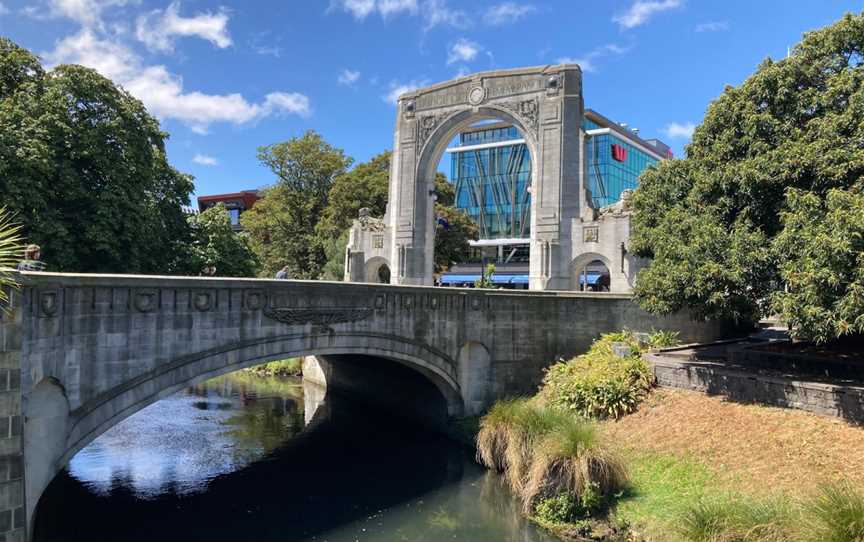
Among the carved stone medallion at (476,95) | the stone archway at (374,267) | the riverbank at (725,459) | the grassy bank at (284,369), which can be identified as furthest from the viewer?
the stone archway at (374,267)

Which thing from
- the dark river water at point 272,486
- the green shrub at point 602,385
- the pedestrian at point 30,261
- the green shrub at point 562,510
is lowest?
the dark river water at point 272,486

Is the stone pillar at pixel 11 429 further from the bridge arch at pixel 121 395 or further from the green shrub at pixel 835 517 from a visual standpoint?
the green shrub at pixel 835 517

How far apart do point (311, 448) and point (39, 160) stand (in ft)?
37.5

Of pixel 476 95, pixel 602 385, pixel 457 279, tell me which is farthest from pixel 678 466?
pixel 457 279

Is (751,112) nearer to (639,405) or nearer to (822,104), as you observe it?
(822,104)

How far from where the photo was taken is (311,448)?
18.4m

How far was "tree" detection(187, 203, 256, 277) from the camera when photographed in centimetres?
2247

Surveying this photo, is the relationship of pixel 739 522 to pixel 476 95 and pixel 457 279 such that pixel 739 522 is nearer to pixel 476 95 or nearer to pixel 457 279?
pixel 476 95

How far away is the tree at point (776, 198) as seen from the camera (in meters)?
11.3

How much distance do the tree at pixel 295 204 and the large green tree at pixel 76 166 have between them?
21.3m

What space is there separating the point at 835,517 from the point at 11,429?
11785 mm

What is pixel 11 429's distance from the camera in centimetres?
830

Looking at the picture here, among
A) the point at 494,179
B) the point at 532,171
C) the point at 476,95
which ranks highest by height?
the point at 494,179

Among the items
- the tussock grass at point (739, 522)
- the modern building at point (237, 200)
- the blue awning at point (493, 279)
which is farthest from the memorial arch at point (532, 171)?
the modern building at point (237, 200)
